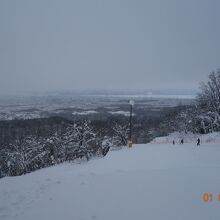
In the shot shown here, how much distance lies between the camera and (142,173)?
27.4 ft

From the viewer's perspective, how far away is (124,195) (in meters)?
6.72

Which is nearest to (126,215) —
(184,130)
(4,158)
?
(184,130)

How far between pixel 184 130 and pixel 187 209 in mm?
25386

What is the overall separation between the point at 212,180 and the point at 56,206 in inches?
213

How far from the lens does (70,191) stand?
750cm

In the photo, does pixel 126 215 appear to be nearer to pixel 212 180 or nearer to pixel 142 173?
pixel 142 173

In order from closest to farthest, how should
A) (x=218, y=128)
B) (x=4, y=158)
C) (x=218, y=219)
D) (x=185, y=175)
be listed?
(x=218, y=219)
(x=185, y=175)
(x=218, y=128)
(x=4, y=158)

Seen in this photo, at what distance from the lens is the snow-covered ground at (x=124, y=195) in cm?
574

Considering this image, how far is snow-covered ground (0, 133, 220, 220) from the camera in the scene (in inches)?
226

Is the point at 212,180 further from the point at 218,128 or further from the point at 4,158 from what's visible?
the point at 4,158

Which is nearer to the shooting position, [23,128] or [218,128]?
[218,128]

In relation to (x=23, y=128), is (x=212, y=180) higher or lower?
higher

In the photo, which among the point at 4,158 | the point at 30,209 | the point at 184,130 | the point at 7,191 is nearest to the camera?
the point at 30,209

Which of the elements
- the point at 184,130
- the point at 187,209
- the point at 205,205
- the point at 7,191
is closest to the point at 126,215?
the point at 187,209
